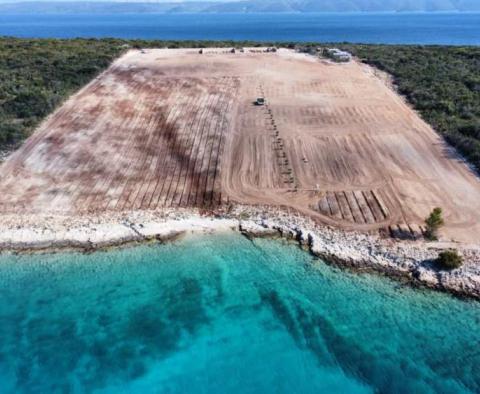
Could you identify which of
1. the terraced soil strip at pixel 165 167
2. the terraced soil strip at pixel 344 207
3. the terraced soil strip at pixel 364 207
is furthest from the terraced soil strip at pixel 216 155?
the terraced soil strip at pixel 364 207


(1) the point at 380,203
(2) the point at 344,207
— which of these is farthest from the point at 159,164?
(1) the point at 380,203

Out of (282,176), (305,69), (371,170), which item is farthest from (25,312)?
(305,69)

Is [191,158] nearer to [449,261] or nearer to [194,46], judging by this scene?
[449,261]

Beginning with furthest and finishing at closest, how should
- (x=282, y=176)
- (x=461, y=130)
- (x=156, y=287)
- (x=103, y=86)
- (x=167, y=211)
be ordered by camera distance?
(x=103, y=86)
(x=461, y=130)
(x=282, y=176)
(x=167, y=211)
(x=156, y=287)

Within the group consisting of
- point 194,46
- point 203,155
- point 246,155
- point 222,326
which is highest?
point 194,46

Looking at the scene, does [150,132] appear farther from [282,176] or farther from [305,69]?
[305,69]

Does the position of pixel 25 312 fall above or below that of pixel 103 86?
below

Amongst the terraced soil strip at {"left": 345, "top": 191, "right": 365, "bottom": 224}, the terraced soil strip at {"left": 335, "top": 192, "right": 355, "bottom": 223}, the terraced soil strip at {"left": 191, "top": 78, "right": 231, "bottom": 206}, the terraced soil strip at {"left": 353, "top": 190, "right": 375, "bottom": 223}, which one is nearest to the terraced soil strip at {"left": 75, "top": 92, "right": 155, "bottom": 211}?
the terraced soil strip at {"left": 191, "top": 78, "right": 231, "bottom": 206}
